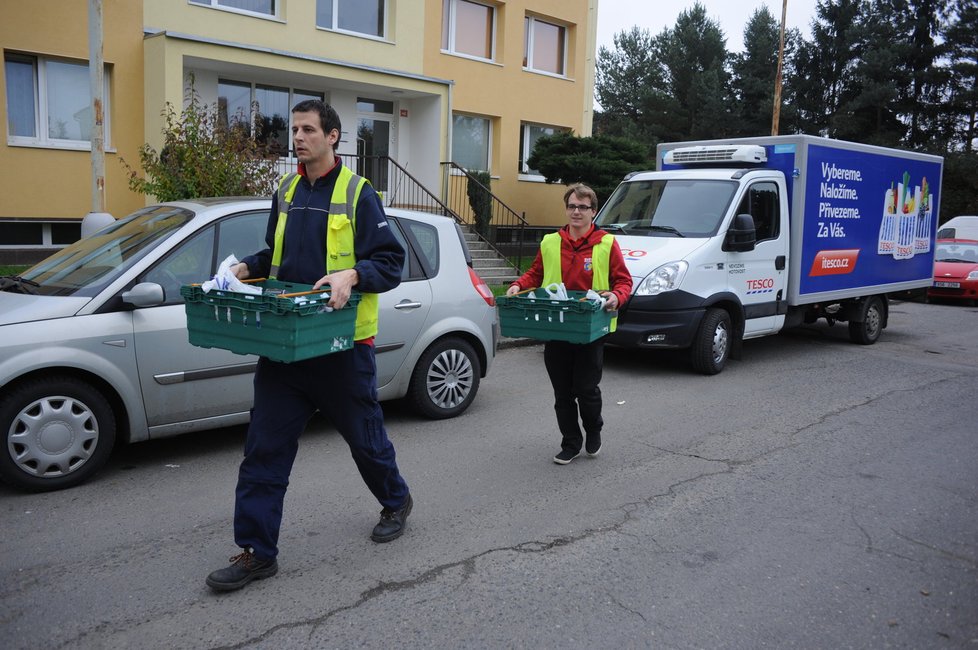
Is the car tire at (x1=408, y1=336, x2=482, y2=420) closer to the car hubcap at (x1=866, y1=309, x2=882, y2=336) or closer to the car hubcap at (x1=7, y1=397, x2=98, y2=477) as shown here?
the car hubcap at (x1=7, y1=397, x2=98, y2=477)

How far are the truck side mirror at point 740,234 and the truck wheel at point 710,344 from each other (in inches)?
27.7

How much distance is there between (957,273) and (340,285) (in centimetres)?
1845

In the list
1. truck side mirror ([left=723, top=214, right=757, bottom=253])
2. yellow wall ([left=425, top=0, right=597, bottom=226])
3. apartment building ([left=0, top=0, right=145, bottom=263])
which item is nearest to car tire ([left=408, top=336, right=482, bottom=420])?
truck side mirror ([left=723, top=214, right=757, bottom=253])

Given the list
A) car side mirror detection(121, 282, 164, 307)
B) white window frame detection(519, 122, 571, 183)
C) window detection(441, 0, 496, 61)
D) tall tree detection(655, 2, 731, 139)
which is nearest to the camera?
car side mirror detection(121, 282, 164, 307)

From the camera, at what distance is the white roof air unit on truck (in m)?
10.0

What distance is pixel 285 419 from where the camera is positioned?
12.5 feet

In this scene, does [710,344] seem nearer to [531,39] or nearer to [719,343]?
[719,343]

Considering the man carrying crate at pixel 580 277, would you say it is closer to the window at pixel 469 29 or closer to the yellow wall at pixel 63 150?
the yellow wall at pixel 63 150

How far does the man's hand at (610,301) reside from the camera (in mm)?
5270

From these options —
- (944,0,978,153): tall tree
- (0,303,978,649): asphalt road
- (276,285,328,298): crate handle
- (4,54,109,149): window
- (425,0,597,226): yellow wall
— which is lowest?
(0,303,978,649): asphalt road

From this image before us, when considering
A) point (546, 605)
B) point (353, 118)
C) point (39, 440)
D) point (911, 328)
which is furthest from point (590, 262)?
point (353, 118)

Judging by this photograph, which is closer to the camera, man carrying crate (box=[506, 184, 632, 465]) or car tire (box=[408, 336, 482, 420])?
man carrying crate (box=[506, 184, 632, 465])

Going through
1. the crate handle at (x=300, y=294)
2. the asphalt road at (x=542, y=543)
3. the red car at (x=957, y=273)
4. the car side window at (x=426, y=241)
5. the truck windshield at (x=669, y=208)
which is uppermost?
the truck windshield at (x=669, y=208)

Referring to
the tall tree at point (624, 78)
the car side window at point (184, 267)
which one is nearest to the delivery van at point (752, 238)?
the car side window at point (184, 267)
